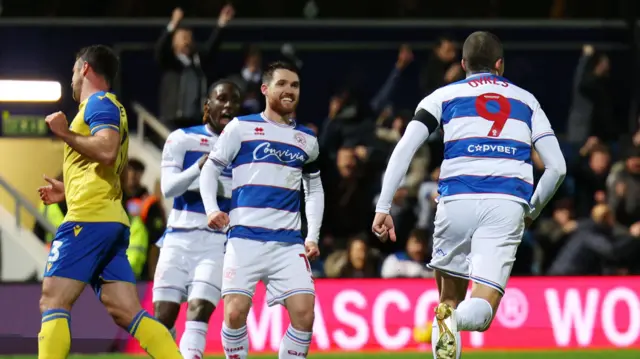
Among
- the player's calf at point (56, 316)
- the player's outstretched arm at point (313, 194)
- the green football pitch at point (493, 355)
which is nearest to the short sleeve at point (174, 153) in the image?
the player's outstretched arm at point (313, 194)

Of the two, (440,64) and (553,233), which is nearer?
(553,233)

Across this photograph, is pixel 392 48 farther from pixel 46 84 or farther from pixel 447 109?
pixel 447 109

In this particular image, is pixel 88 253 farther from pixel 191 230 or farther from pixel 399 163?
pixel 191 230

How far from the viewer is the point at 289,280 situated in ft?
27.7

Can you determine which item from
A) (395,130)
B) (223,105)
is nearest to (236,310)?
(223,105)

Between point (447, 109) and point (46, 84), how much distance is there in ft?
35.5

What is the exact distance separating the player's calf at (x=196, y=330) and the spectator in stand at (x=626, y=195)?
7329 millimetres

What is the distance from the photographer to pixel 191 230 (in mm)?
9531

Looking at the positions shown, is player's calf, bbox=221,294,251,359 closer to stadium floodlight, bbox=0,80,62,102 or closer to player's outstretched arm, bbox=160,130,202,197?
player's outstretched arm, bbox=160,130,202,197

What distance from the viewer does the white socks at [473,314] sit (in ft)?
24.2

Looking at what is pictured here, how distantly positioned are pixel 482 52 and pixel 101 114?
7.33 feet

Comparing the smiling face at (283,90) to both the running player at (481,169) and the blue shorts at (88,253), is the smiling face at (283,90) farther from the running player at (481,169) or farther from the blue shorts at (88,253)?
the blue shorts at (88,253)

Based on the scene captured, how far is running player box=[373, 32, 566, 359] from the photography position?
7691 millimetres

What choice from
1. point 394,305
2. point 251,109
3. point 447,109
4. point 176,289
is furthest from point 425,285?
point 447,109
